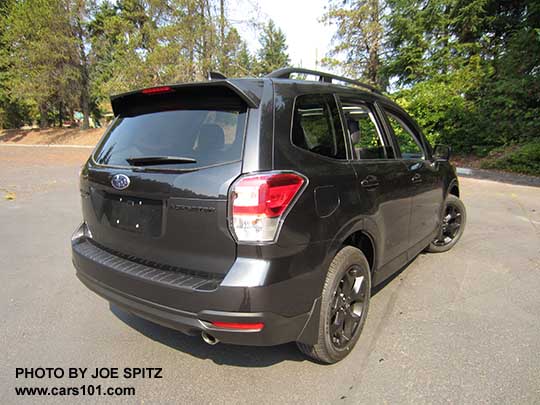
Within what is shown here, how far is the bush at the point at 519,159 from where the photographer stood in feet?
34.3

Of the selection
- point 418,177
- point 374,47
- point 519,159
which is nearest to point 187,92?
point 418,177

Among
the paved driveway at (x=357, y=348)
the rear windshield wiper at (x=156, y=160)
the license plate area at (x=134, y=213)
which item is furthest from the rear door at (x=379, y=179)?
the license plate area at (x=134, y=213)

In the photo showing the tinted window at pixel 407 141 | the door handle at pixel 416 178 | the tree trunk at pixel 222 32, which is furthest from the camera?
the tree trunk at pixel 222 32

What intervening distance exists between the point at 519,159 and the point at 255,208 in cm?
1247

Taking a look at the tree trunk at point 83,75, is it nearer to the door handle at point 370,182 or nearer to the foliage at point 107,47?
the foliage at point 107,47

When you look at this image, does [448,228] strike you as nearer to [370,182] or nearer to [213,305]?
[370,182]

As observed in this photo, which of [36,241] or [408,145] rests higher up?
[408,145]

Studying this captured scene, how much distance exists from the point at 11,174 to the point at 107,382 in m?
12.1

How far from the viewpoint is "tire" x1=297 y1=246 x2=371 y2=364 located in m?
2.02

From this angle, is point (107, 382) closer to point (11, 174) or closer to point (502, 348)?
point (502, 348)

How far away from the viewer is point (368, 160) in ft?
8.14

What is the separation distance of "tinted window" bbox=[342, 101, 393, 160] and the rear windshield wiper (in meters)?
1.22

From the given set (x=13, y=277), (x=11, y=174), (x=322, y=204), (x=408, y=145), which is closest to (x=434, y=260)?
(x=408, y=145)

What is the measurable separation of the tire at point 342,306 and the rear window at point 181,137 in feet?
3.15
